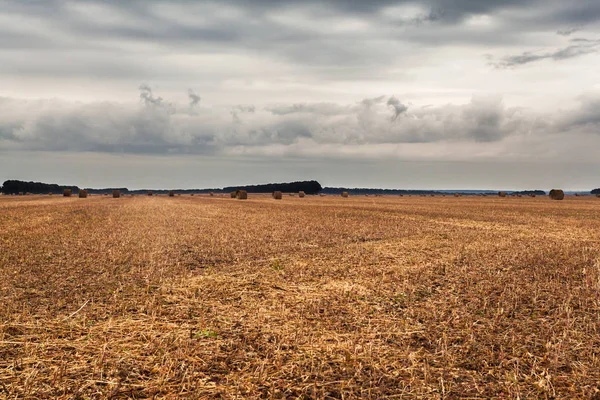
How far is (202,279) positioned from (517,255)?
34.8 feet

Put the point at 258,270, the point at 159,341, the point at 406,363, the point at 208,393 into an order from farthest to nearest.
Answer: the point at 258,270 → the point at 159,341 → the point at 406,363 → the point at 208,393

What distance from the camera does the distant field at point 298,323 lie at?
556 cm

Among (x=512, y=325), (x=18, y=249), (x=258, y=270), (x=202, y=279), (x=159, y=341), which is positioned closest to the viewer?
(x=159, y=341)

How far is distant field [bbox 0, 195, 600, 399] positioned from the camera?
5.56m

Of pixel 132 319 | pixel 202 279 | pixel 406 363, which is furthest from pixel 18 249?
pixel 406 363

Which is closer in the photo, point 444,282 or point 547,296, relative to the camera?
point 547,296

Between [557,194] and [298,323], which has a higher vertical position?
[557,194]

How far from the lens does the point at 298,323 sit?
7.80 meters

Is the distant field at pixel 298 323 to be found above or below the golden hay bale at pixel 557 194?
below

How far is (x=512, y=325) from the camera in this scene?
7.73 m

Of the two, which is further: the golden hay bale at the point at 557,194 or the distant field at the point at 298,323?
the golden hay bale at the point at 557,194

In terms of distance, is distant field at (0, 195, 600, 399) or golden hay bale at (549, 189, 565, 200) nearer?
distant field at (0, 195, 600, 399)

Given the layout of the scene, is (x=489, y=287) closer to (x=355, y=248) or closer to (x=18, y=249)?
(x=355, y=248)

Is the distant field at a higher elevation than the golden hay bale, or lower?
lower
